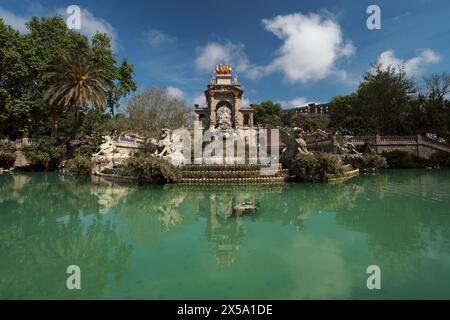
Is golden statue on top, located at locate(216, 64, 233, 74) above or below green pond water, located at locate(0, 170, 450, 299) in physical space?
above

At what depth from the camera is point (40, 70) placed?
2736cm

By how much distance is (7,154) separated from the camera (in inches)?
1037

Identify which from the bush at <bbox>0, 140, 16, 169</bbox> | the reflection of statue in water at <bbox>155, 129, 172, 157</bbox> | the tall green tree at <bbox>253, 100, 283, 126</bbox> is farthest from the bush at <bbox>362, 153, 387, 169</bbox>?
the tall green tree at <bbox>253, 100, 283, 126</bbox>

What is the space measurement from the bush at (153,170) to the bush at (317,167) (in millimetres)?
6535

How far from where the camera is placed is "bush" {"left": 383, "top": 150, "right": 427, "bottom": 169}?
82.5 ft

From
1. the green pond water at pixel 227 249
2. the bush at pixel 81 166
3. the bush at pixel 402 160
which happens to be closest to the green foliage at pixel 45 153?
the bush at pixel 81 166

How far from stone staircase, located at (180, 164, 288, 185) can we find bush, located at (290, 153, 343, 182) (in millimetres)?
1004

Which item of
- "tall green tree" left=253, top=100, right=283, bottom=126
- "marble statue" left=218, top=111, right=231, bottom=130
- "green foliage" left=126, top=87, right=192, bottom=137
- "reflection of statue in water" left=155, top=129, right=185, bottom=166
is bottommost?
"reflection of statue in water" left=155, top=129, right=185, bottom=166

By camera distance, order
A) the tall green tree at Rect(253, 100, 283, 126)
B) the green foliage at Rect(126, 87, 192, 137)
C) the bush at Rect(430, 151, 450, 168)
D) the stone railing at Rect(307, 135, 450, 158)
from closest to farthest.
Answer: the bush at Rect(430, 151, 450, 168)
the stone railing at Rect(307, 135, 450, 158)
the green foliage at Rect(126, 87, 192, 137)
the tall green tree at Rect(253, 100, 283, 126)

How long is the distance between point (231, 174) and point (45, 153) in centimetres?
2063

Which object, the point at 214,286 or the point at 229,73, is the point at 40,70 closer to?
the point at 229,73

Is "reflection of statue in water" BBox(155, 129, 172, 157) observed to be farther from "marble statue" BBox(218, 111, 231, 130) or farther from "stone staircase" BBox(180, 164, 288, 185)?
A: "marble statue" BBox(218, 111, 231, 130)

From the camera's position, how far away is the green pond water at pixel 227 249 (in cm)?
373

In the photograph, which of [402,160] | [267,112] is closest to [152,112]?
[402,160]
